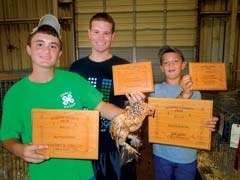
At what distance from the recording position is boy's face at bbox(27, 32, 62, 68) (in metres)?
1.00

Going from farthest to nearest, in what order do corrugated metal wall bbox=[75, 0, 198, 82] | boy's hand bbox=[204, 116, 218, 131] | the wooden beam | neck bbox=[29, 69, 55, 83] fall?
corrugated metal wall bbox=[75, 0, 198, 82] → the wooden beam → boy's hand bbox=[204, 116, 218, 131] → neck bbox=[29, 69, 55, 83]

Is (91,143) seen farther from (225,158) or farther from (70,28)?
(70,28)

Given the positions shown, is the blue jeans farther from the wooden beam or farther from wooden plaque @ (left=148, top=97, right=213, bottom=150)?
the wooden beam

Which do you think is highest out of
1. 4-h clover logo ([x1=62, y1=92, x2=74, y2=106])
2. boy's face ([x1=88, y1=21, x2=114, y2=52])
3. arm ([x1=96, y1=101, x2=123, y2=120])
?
boy's face ([x1=88, y1=21, x2=114, y2=52])

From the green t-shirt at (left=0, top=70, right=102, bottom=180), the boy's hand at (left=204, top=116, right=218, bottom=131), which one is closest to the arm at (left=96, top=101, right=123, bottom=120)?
the green t-shirt at (left=0, top=70, right=102, bottom=180)

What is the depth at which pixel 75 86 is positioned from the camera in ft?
3.49

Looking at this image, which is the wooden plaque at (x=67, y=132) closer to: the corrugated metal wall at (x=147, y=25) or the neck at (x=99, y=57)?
the neck at (x=99, y=57)

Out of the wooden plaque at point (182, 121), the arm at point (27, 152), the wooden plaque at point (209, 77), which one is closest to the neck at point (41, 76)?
the arm at point (27, 152)

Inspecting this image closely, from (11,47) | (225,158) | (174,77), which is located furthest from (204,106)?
(11,47)

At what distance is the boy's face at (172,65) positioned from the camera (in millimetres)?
1445

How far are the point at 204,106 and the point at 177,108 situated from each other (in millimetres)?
116

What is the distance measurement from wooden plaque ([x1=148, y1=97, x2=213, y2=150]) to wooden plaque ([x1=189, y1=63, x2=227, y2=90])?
0.14 meters

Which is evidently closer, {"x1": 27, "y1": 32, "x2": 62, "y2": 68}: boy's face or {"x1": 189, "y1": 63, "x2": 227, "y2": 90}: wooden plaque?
{"x1": 27, "y1": 32, "x2": 62, "y2": 68}: boy's face

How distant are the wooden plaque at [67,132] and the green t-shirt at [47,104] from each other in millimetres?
63
